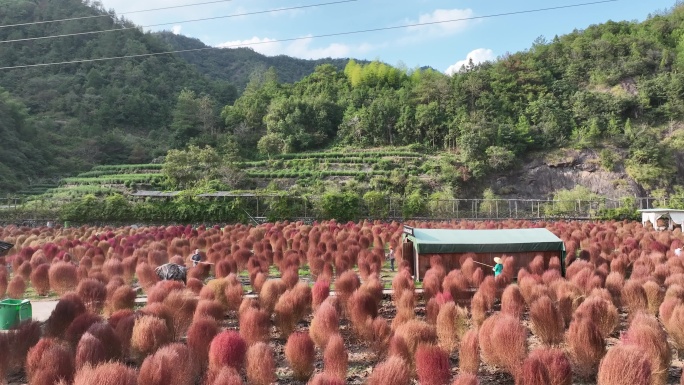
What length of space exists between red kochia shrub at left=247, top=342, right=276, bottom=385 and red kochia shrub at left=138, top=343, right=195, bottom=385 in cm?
72

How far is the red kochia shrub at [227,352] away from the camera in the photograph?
5.73m

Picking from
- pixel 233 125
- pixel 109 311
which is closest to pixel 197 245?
pixel 109 311

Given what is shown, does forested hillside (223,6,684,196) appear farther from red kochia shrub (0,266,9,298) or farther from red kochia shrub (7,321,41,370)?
red kochia shrub (7,321,41,370)

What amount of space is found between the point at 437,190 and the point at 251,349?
1603 inches

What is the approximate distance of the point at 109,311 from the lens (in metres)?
9.02

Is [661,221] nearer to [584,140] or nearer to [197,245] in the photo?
[197,245]

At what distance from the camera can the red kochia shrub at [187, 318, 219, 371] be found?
249 inches

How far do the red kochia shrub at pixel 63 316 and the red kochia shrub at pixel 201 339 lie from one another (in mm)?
2417

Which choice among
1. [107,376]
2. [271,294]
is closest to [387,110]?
[271,294]

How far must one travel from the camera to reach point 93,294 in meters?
9.14

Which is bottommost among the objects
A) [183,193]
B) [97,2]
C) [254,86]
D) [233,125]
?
[183,193]

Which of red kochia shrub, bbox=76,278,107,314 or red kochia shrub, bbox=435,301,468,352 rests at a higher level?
red kochia shrub, bbox=76,278,107,314

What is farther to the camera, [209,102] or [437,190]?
[209,102]

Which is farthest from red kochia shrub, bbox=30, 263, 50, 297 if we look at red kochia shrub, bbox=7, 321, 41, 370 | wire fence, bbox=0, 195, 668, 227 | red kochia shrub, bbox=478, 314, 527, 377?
wire fence, bbox=0, 195, 668, 227
